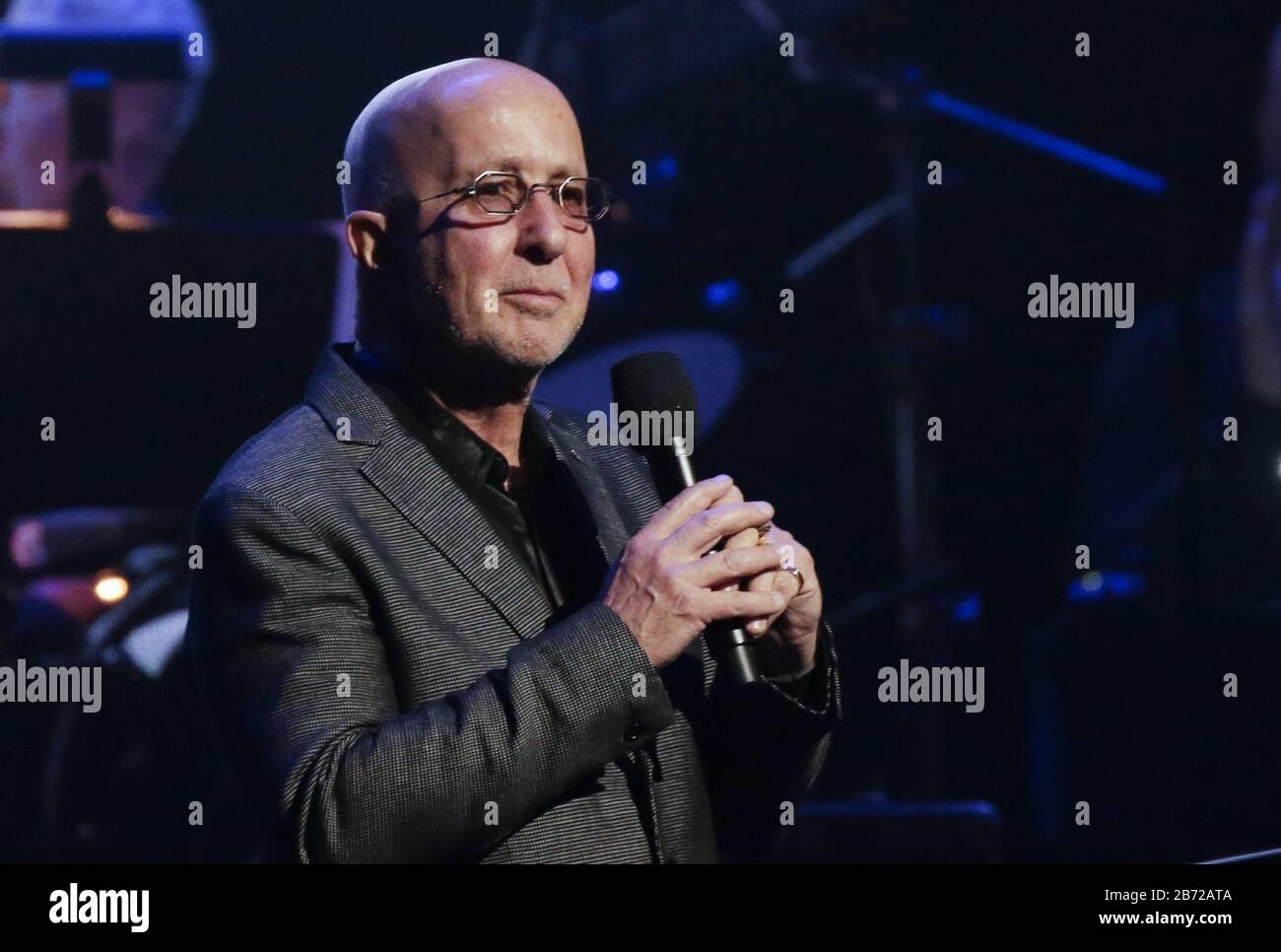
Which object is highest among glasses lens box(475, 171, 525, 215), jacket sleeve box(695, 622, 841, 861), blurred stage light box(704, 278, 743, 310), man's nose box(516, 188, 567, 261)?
blurred stage light box(704, 278, 743, 310)

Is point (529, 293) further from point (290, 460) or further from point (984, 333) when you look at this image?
point (984, 333)

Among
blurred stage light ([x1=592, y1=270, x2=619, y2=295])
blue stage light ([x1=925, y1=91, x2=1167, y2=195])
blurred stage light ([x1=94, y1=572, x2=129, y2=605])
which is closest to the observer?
blurred stage light ([x1=94, y1=572, x2=129, y2=605])

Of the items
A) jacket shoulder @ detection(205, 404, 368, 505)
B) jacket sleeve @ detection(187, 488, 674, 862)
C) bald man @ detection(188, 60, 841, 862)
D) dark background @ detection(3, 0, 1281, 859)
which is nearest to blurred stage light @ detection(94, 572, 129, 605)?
dark background @ detection(3, 0, 1281, 859)

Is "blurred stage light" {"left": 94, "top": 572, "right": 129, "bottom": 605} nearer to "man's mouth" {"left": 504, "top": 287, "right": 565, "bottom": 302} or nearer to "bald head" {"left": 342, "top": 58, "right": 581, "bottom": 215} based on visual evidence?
"bald head" {"left": 342, "top": 58, "right": 581, "bottom": 215}

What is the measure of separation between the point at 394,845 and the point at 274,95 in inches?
90.2

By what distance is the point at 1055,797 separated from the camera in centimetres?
392

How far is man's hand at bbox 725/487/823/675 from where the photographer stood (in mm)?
1726

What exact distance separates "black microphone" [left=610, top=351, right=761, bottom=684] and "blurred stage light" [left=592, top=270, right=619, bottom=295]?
5.43 ft

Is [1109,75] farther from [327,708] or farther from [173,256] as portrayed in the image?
[327,708]

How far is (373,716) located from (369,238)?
0.69 metres

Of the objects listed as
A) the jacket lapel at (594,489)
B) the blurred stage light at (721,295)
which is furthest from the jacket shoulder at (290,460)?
the blurred stage light at (721,295)

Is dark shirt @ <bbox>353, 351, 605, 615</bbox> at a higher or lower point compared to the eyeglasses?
lower

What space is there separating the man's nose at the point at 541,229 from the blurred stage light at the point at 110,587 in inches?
74.2

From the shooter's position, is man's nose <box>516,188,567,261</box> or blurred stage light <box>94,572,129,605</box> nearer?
man's nose <box>516,188,567,261</box>
